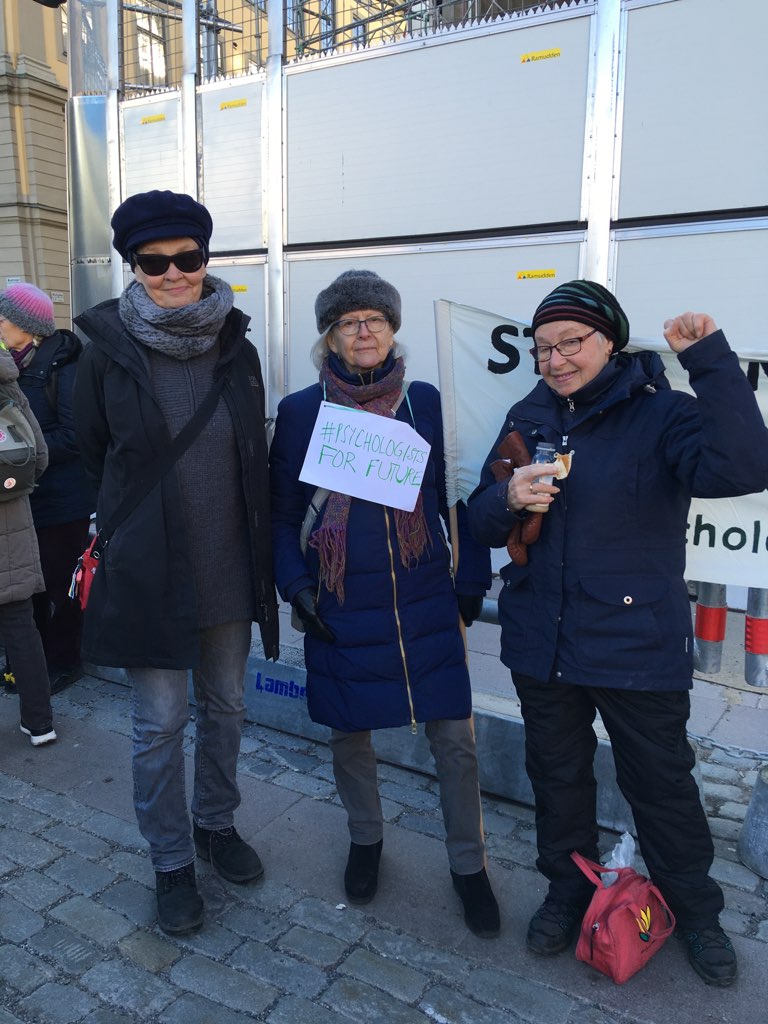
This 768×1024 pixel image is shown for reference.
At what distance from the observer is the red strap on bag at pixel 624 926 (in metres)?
2.21

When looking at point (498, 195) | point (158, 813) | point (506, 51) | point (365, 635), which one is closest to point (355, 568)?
point (365, 635)

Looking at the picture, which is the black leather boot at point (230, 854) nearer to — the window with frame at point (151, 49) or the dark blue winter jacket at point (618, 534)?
the dark blue winter jacket at point (618, 534)

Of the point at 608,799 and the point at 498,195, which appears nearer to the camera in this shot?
the point at 608,799

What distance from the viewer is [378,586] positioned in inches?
97.3

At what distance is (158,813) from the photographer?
2.57 metres

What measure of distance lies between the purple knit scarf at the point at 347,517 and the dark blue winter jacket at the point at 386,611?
2 cm

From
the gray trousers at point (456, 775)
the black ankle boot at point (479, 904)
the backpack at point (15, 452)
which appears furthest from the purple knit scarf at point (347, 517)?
the backpack at point (15, 452)

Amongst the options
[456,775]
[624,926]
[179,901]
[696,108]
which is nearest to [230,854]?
[179,901]

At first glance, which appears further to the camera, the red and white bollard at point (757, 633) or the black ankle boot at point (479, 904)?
the red and white bollard at point (757, 633)

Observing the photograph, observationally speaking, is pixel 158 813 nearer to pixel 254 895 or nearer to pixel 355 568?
pixel 254 895

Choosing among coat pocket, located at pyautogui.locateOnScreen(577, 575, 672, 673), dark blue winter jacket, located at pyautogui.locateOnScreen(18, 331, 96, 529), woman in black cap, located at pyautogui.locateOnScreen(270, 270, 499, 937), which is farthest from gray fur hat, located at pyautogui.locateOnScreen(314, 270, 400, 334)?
dark blue winter jacket, located at pyautogui.locateOnScreen(18, 331, 96, 529)

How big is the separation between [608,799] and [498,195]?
3.36 metres

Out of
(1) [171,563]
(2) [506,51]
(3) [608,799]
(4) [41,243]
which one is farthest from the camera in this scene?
(4) [41,243]

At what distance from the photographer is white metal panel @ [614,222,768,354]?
4.09 meters
